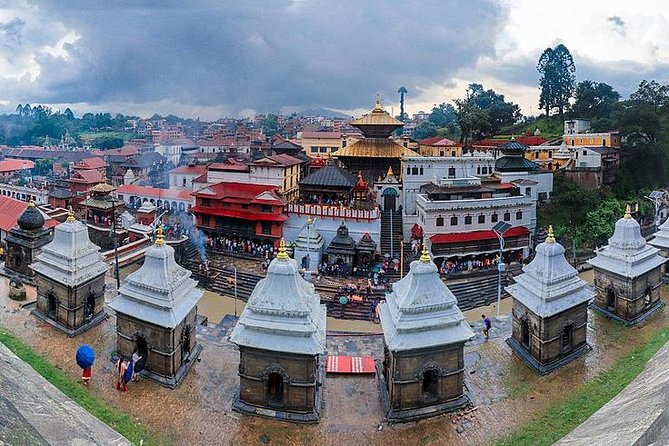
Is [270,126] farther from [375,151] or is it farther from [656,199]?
[656,199]

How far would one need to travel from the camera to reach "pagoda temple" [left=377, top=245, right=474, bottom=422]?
41.4 feet

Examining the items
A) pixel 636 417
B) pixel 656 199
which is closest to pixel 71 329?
pixel 636 417

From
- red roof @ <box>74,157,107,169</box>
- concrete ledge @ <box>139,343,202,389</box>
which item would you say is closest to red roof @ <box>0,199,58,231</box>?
concrete ledge @ <box>139,343,202,389</box>

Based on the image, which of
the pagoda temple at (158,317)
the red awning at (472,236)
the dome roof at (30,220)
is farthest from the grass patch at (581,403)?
the dome roof at (30,220)

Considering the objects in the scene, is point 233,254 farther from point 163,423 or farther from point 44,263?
point 163,423

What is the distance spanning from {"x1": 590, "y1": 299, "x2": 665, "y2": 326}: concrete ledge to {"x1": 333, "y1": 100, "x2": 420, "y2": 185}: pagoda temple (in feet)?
63.1

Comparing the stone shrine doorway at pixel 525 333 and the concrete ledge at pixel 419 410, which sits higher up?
the stone shrine doorway at pixel 525 333

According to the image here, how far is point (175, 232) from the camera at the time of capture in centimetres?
3192

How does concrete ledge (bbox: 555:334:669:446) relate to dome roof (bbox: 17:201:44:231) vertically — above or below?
below

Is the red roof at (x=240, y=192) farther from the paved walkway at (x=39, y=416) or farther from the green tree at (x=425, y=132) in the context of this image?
the green tree at (x=425, y=132)

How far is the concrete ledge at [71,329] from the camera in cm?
1647

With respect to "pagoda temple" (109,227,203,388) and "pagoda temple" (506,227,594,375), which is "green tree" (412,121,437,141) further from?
"pagoda temple" (109,227,203,388)

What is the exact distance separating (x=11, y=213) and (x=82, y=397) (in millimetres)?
19117

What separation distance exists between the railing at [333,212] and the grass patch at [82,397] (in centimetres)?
1615
